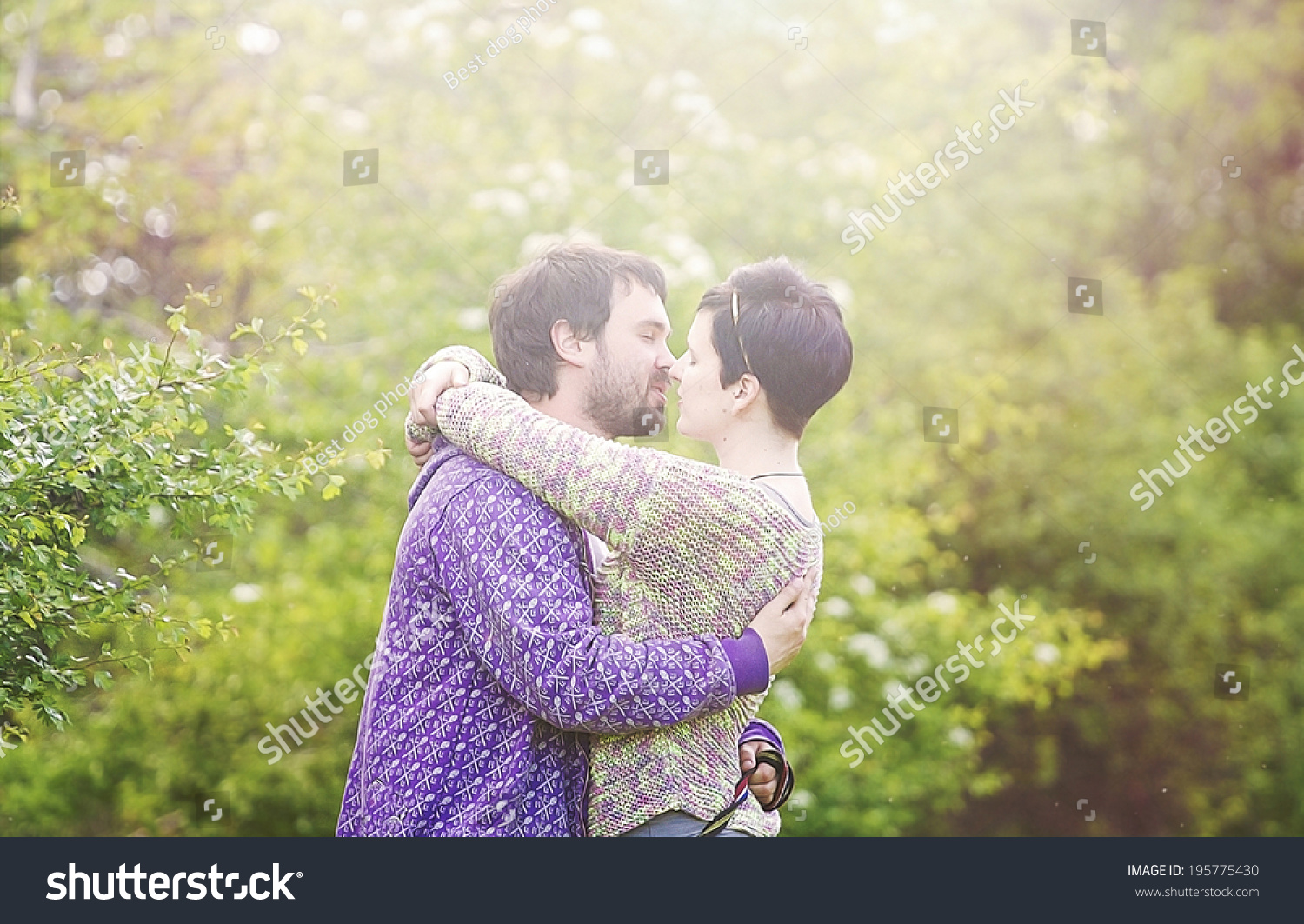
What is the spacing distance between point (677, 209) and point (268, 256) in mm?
1460

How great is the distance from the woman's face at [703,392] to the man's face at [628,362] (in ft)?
0.16

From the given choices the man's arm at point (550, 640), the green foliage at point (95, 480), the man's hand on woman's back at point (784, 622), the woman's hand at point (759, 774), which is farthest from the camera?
the green foliage at point (95, 480)

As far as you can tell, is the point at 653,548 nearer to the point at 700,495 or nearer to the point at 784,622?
the point at 700,495

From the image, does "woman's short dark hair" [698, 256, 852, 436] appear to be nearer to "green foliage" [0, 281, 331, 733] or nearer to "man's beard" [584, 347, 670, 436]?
"man's beard" [584, 347, 670, 436]

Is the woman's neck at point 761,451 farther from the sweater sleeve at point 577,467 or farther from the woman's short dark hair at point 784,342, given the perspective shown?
the sweater sleeve at point 577,467

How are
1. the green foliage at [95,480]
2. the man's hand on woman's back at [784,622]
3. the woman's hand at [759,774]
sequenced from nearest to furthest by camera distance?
the man's hand on woman's back at [784,622]
the woman's hand at [759,774]
the green foliage at [95,480]

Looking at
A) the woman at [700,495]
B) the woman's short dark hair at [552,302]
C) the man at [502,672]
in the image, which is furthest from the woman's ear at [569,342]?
the man at [502,672]

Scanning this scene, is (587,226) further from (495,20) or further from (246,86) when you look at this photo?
(246,86)

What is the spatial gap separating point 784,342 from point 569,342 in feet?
0.94

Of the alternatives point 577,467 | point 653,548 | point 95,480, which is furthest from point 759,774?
point 95,480

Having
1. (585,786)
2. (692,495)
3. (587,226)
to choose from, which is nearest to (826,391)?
(692,495)

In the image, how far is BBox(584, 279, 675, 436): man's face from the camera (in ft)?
5.60

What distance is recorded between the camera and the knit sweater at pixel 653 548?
1.52 metres

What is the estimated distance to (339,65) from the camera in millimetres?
4836
